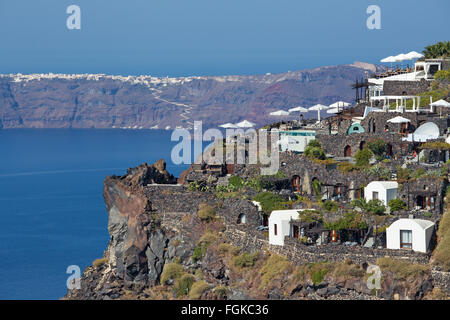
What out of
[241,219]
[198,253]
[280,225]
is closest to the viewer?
[280,225]

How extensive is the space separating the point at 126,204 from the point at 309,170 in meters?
13.7

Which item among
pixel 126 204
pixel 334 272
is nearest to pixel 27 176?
pixel 126 204

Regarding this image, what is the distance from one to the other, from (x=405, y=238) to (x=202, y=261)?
47.3ft

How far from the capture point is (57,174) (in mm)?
197250

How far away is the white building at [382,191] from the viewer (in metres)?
54.7

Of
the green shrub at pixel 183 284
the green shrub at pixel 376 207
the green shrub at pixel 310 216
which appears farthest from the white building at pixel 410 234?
the green shrub at pixel 183 284

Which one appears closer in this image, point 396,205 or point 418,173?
point 396,205

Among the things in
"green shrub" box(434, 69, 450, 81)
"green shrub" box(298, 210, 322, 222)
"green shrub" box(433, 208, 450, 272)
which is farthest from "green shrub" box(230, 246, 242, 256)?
"green shrub" box(434, 69, 450, 81)

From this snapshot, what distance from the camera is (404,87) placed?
78562mm

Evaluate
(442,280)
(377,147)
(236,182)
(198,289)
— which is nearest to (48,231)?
(236,182)

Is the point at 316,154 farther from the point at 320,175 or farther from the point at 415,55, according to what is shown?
the point at 415,55

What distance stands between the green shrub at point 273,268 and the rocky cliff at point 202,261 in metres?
0.06
